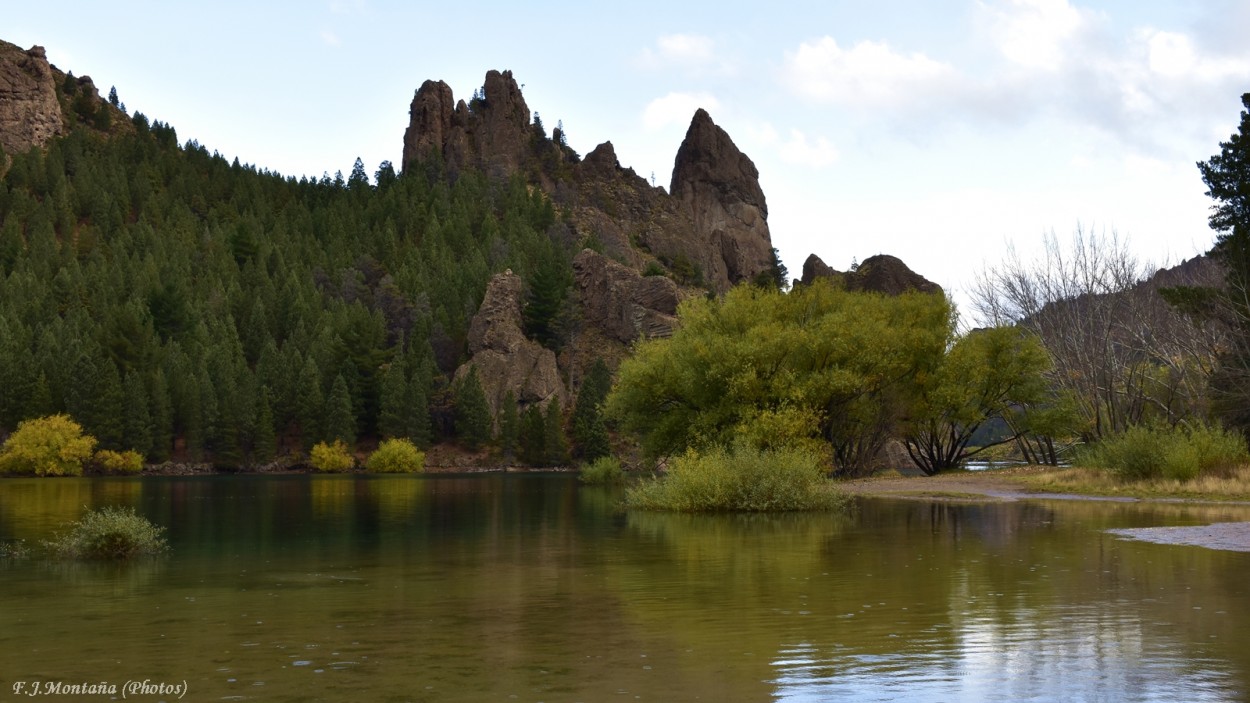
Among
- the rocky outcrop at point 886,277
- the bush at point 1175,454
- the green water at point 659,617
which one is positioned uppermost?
the rocky outcrop at point 886,277

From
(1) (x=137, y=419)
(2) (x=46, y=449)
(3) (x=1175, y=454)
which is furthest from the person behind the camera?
(1) (x=137, y=419)

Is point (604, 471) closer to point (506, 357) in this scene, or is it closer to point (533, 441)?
point (533, 441)

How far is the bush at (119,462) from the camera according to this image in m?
114

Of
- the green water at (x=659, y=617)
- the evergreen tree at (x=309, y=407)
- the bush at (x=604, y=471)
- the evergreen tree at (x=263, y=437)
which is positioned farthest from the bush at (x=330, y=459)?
the green water at (x=659, y=617)

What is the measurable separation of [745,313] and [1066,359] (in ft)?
65.0

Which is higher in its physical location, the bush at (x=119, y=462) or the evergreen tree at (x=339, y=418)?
the evergreen tree at (x=339, y=418)

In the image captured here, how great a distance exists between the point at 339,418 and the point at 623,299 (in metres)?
39.2

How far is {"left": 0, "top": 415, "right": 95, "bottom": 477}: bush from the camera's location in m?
105

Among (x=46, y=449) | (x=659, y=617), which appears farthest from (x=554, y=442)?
(x=659, y=617)

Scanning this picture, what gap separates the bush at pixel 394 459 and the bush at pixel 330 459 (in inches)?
114

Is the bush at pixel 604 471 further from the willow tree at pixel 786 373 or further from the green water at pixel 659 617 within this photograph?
the green water at pixel 659 617

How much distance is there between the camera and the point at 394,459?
124 meters

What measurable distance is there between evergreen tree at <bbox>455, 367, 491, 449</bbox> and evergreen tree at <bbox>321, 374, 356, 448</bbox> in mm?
12491

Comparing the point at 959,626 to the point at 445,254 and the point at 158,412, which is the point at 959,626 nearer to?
the point at 158,412
